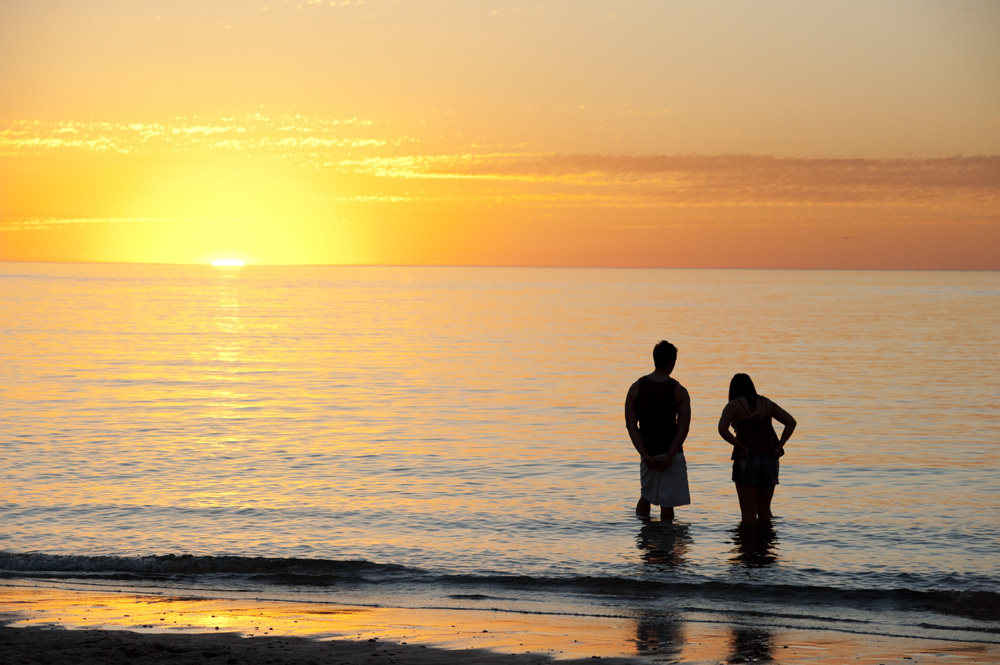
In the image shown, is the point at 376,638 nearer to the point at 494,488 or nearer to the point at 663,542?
the point at 663,542

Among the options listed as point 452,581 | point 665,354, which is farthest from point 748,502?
point 452,581

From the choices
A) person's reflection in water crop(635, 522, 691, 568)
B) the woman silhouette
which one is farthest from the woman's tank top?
person's reflection in water crop(635, 522, 691, 568)

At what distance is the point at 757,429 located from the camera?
11539 mm

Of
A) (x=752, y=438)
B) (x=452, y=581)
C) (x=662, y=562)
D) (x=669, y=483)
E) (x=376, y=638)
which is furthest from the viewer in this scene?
(x=669, y=483)

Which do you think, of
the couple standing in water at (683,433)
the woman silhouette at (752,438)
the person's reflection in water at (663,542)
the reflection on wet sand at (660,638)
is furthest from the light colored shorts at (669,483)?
the reflection on wet sand at (660,638)

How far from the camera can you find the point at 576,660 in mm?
7395

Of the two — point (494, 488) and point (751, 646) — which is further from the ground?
point (494, 488)

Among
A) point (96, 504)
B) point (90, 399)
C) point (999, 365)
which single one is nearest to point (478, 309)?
point (999, 365)

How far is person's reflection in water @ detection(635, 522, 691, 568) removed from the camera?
11.0 metres

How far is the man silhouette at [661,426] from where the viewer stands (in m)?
11.5

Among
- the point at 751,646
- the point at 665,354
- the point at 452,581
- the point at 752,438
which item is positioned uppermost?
the point at 665,354

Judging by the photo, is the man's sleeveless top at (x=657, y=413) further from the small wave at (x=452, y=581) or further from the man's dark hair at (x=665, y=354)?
the small wave at (x=452, y=581)

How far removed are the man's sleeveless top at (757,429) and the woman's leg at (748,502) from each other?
1.98 ft

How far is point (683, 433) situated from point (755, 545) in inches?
63.3
